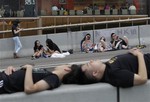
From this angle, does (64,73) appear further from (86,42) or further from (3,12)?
(3,12)

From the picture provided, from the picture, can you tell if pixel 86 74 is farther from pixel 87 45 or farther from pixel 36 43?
pixel 87 45

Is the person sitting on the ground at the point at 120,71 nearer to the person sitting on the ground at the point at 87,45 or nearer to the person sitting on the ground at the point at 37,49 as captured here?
the person sitting on the ground at the point at 37,49

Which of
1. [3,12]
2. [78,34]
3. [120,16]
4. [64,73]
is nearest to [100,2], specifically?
[120,16]

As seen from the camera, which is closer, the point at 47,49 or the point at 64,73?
the point at 64,73

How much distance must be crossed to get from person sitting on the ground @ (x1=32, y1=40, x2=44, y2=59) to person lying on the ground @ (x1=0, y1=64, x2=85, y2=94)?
1271 cm

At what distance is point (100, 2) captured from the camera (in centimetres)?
3073

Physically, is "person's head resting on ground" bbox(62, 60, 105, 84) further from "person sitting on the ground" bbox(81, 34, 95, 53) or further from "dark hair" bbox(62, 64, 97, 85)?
A: "person sitting on the ground" bbox(81, 34, 95, 53)

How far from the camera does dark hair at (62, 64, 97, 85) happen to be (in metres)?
4.73

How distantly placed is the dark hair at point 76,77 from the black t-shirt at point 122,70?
0.56ft

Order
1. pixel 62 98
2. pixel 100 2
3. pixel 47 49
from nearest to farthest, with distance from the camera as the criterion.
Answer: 1. pixel 62 98
2. pixel 47 49
3. pixel 100 2

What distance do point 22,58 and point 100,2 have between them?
13018 mm

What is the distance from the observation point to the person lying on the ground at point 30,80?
4543 millimetres

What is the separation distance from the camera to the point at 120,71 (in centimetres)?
463

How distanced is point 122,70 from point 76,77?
0.51 metres
